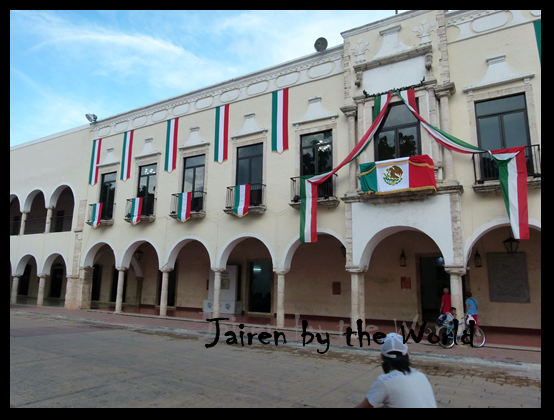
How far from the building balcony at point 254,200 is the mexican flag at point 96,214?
23.5 feet

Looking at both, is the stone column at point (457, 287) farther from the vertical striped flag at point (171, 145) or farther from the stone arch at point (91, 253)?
the stone arch at point (91, 253)

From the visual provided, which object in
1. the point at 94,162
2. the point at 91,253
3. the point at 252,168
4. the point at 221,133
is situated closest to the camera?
the point at 252,168

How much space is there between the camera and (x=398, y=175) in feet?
35.9

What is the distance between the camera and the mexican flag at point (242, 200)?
14000 mm

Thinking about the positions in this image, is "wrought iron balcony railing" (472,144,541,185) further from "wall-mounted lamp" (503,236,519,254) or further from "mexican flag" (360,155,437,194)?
"wall-mounted lamp" (503,236,519,254)

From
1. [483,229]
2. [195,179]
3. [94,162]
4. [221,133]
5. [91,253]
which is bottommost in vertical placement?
[91,253]

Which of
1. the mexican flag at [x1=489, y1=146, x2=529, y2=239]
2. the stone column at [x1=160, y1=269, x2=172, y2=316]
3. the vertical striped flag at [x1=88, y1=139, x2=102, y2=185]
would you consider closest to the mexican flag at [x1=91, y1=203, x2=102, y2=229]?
the vertical striped flag at [x1=88, y1=139, x2=102, y2=185]

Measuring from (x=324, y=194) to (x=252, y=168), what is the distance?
11.3ft

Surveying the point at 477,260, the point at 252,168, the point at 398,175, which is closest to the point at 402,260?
the point at 477,260

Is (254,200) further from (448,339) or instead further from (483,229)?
(448,339)

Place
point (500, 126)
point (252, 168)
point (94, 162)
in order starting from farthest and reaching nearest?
point (94, 162)
point (252, 168)
point (500, 126)

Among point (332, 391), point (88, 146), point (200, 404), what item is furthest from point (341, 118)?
point (88, 146)

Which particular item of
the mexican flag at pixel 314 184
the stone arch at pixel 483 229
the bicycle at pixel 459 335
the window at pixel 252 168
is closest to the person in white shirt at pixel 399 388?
the bicycle at pixel 459 335

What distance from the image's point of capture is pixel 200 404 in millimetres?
5199
